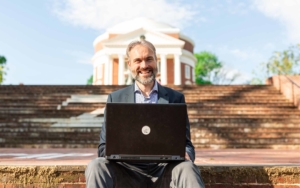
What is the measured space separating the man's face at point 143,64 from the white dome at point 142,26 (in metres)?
40.6

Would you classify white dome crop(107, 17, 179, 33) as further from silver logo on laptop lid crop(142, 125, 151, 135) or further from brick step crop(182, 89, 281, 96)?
silver logo on laptop lid crop(142, 125, 151, 135)

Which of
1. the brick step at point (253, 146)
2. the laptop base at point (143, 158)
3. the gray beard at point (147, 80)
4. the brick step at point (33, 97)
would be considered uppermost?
the brick step at point (33, 97)

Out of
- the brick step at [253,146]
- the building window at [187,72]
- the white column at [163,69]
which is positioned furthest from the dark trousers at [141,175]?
the building window at [187,72]

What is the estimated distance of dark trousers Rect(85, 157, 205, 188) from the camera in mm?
2092

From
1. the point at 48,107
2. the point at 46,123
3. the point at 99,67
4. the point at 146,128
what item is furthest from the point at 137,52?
the point at 99,67

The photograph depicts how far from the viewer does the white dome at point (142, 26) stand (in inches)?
1682

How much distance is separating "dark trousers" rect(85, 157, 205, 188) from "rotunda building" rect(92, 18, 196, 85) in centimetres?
3436

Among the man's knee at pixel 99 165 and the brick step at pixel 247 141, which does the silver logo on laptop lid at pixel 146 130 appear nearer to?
the man's knee at pixel 99 165

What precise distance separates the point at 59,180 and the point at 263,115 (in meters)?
8.93

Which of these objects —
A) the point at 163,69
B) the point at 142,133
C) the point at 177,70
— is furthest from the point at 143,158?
the point at 177,70

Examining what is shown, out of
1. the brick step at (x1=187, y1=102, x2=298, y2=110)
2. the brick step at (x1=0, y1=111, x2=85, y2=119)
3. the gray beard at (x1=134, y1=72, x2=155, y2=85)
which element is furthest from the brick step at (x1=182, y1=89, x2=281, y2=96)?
the gray beard at (x1=134, y1=72, x2=155, y2=85)

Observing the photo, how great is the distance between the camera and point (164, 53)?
40219mm

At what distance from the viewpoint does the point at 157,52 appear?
40.1m

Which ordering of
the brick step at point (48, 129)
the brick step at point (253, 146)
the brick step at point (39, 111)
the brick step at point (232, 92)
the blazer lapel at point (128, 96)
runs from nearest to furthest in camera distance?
the blazer lapel at point (128, 96)
the brick step at point (253, 146)
the brick step at point (48, 129)
the brick step at point (39, 111)
the brick step at point (232, 92)
